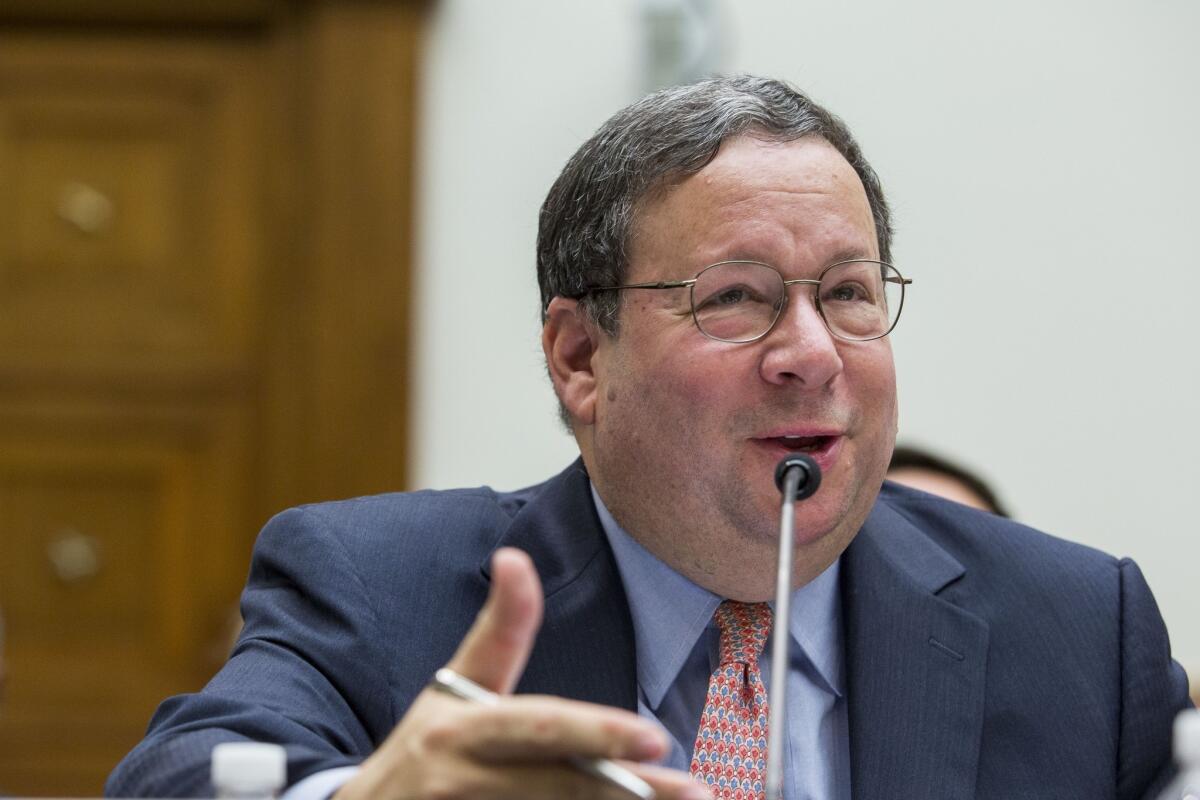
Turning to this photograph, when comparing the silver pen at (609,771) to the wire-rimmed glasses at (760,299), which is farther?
the wire-rimmed glasses at (760,299)

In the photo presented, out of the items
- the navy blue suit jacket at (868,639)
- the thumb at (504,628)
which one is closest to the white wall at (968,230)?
the navy blue suit jacket at (868,639)

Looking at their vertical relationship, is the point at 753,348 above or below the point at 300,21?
below

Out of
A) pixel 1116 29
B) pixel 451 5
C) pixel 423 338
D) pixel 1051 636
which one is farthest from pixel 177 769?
pixel 1116 29

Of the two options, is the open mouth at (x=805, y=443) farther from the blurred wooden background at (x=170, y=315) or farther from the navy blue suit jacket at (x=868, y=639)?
the blurred wooden background at (x=170, y=315)

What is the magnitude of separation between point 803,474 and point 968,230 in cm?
213

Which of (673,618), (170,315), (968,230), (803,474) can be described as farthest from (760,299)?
(170,315)

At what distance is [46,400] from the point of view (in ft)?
11.8

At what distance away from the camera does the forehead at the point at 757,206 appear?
178 centimetres

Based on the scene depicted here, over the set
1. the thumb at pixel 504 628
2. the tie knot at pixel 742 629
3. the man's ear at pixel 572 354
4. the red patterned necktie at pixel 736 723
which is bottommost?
the red patterned necktie at pixel 736 723

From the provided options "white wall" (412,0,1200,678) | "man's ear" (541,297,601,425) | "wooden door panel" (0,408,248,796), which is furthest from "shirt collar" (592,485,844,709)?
"wooden door panel" (0,408,248,796)

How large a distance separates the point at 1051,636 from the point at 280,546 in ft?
3.00

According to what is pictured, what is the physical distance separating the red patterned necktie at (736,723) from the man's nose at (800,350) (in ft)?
0.98

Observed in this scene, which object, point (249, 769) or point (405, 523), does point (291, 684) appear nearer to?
point (405, 523)

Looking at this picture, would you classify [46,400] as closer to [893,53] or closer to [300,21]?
[300,21]
